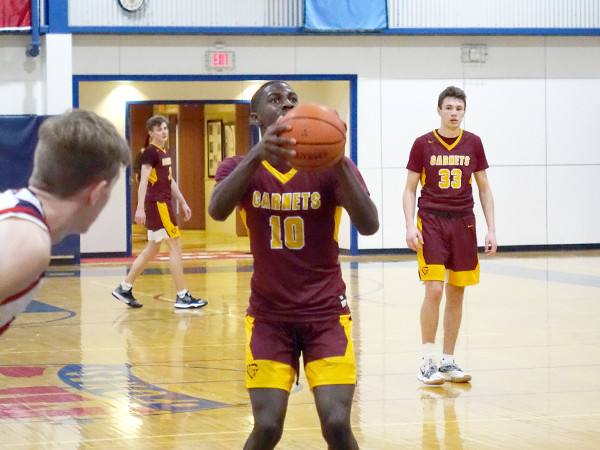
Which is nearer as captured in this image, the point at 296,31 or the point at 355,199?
the point at 355,199

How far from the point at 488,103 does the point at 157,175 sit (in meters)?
8.02

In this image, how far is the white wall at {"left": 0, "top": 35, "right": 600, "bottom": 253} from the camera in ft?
47.6

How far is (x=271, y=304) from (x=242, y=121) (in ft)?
51.3

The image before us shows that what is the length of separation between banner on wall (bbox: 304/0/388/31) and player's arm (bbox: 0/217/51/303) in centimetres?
1263

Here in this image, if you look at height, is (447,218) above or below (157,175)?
below

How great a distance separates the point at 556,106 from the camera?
1538 cm

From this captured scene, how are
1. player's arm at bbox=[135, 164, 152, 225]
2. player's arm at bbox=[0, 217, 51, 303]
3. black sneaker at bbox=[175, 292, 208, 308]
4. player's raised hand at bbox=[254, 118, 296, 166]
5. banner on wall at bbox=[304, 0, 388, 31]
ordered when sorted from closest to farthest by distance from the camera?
1. player's arm at bbox=[0, 217, 51, 303]
2. player's raised hand at bbox=[254, 118, 296, 166]
3. player's arm at bbox=[135, 164, 152, 225]
4. black sneaker at bbox=[175, 292, 208, 308]
5. banner on wall at bbox=[304, 0, 388, 31]

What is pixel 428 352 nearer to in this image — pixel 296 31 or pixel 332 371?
pixel 332 371

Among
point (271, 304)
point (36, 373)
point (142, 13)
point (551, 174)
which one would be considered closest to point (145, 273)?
point (142, 13)

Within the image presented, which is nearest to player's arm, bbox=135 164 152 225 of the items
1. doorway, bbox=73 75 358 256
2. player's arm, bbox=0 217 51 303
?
doorway, bbox=73 75 358 256

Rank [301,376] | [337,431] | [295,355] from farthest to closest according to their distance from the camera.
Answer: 1. [301,376]
2. [295,355]
3. [337,431]

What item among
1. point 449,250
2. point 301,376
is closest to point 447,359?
point 449,250

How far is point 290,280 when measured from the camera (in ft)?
10.7

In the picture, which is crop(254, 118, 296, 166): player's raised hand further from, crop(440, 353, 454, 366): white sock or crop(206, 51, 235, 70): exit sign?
crop(206, 51, 235, 70): exit sign
